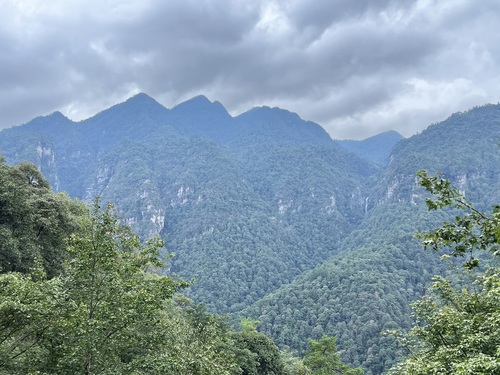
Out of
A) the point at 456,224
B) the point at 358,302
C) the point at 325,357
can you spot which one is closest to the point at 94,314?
the point at 456,224

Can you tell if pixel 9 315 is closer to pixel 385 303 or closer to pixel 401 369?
pixel 401 369

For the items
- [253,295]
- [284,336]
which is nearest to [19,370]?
[284,336]

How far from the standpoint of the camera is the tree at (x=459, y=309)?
4.72m

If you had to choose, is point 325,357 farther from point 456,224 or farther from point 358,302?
point 358,302

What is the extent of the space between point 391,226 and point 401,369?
609ft

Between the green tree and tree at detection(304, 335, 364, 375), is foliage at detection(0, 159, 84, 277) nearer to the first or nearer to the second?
the green tree

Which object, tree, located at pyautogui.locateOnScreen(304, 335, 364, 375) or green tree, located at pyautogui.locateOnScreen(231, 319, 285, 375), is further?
tree, located at pyautogui.locateOnScreen(304, 335, 364, 375)

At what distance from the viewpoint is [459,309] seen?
53.3 ft

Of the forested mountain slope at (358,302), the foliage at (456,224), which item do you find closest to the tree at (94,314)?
the foliage at (456,224)

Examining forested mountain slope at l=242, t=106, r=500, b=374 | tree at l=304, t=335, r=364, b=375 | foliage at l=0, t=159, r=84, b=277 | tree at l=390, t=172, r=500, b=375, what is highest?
foliage at l=0, t=159, r=84, b=277

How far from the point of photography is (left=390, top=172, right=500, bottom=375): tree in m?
4.72

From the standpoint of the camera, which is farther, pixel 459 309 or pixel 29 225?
pixel 29 225

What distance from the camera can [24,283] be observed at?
31.3 ft

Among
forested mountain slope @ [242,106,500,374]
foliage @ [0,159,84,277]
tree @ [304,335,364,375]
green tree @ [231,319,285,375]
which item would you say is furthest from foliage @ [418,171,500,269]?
forested mountain slope @ [242,106,500,374]
